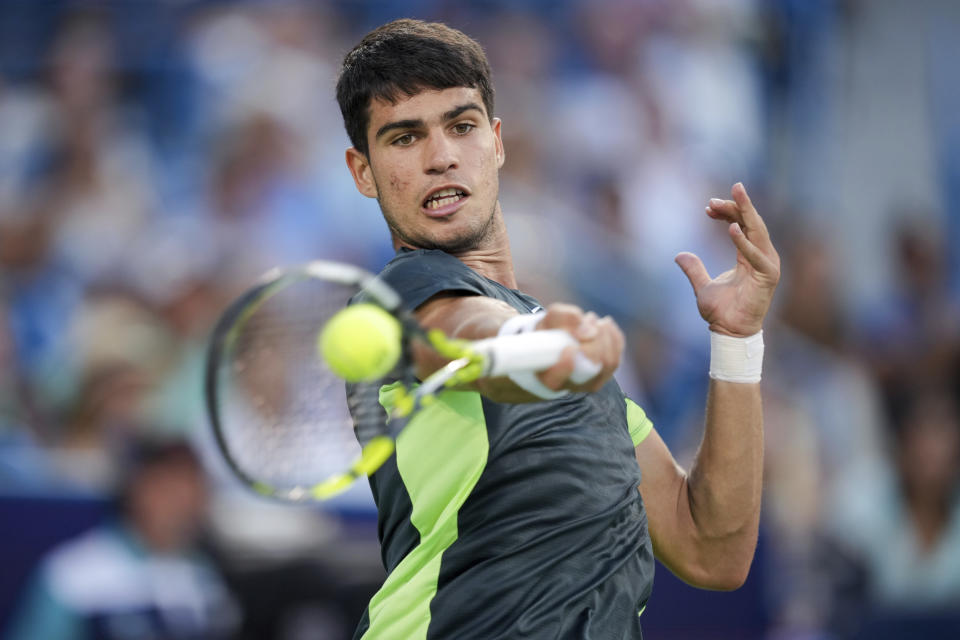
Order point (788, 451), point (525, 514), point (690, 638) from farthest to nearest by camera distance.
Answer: point (788, 451) → point (690, 638) → point (525, 514)

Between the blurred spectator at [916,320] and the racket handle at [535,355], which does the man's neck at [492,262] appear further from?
the blurred spectator at [916,320]

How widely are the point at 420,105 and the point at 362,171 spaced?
0.37m

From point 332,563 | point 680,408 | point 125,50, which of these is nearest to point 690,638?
point 680,408

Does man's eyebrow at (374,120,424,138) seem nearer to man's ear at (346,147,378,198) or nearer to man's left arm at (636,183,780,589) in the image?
man's ear at (346,147,378,198)

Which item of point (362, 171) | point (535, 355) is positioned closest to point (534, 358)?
point (535, 355)

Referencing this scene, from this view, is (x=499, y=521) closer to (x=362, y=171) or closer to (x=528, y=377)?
(x=528, y=377)

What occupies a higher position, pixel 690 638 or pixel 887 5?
pixel 887 5

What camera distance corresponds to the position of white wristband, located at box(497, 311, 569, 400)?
2600 millimetres

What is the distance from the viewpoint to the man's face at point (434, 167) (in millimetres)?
3297

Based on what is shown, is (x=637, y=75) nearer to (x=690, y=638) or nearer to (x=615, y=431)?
(x=690, y=638)

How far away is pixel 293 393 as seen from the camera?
3.63m

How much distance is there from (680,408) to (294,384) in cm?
473

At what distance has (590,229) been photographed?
28.4 feet

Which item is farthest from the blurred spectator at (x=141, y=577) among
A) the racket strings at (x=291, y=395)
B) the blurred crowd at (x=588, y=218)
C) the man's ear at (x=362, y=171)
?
the man's ear at (x=362, y=171)
